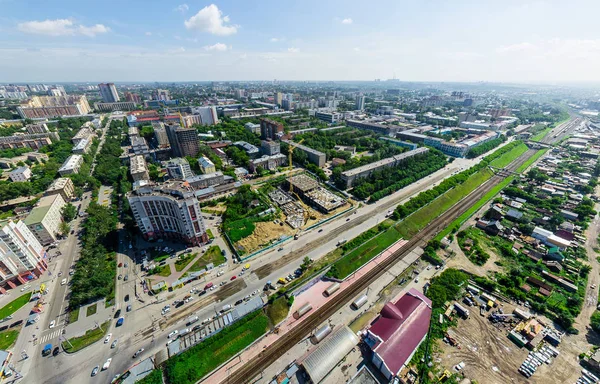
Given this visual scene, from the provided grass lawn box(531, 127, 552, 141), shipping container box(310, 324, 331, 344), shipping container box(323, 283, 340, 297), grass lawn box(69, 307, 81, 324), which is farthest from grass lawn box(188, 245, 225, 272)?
grass lawn box(531, 127, 552, 141)

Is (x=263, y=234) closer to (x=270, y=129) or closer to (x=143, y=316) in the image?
(x=143, y=316)

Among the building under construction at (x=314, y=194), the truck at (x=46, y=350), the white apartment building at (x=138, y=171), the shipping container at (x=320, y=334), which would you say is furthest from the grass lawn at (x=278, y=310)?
the white apartment building at (x=138, y=171)

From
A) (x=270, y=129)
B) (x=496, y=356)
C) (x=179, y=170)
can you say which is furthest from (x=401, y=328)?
(x=270, y=129)

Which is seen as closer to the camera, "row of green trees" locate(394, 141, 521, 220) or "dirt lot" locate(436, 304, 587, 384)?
"dirt lot" locate(436, 304, 587, 384)

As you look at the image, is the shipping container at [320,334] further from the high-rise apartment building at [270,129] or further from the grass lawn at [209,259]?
the high-rise apartment building at [270,129]

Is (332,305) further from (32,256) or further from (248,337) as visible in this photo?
(32,256)

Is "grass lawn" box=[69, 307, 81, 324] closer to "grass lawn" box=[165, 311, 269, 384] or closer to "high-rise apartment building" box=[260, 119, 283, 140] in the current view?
"grass lawn" box=[165, 311, 269, 384]
